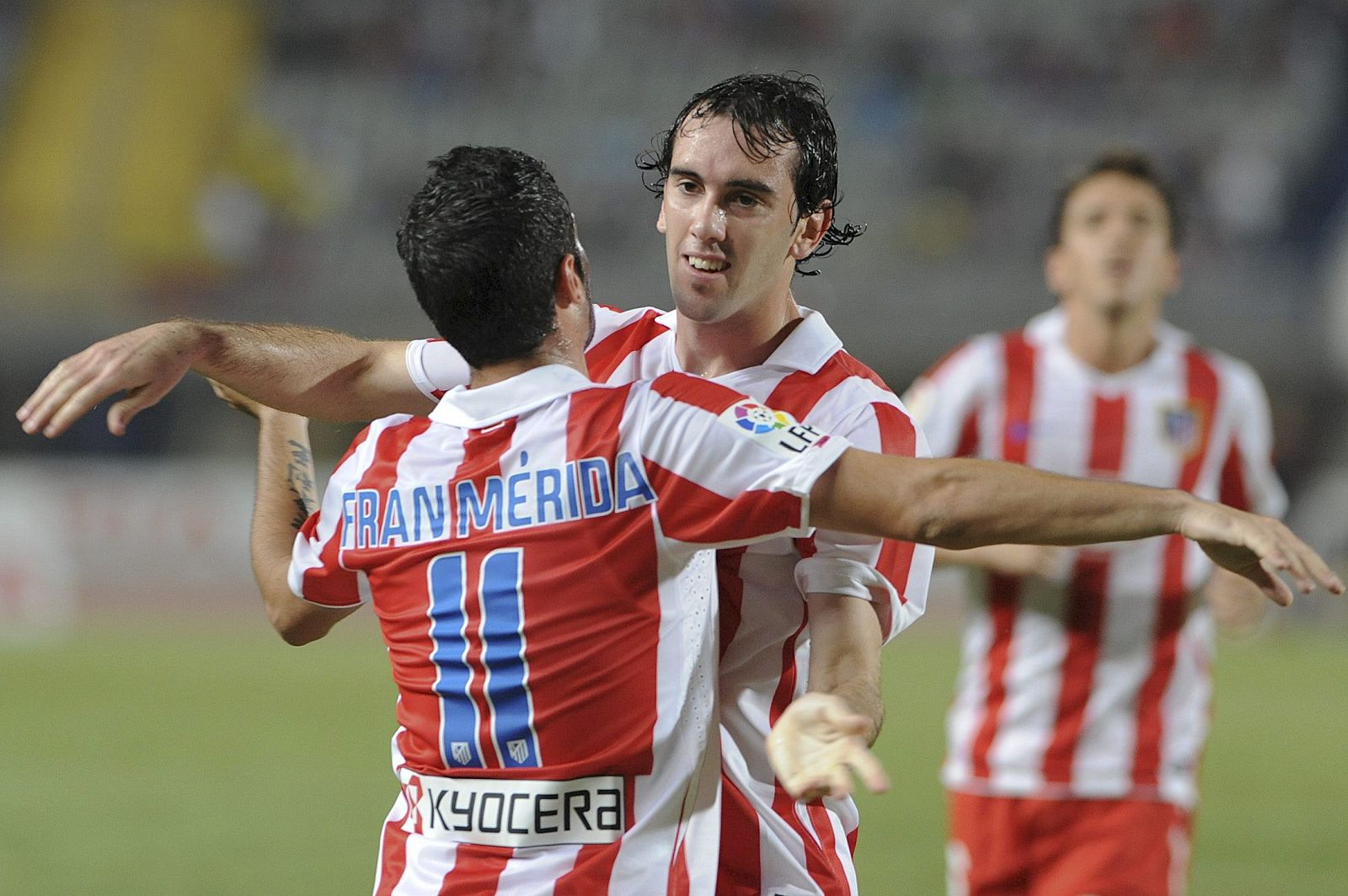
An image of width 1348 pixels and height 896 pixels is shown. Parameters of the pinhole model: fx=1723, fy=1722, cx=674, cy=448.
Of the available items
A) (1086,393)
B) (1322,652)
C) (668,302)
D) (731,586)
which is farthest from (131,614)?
(731,586)

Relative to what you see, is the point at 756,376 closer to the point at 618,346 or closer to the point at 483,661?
the point at 618,346

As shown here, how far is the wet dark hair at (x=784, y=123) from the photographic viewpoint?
3.00m

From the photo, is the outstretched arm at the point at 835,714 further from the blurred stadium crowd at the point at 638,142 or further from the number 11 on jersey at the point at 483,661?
the blurred stadium crowd at the point at 638,142

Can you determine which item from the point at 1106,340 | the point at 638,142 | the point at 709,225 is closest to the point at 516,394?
the point at 709,225

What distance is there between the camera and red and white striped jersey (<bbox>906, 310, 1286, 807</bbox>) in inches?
181

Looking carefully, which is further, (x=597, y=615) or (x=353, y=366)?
(x=353, y=366)

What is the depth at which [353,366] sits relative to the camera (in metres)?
3.38

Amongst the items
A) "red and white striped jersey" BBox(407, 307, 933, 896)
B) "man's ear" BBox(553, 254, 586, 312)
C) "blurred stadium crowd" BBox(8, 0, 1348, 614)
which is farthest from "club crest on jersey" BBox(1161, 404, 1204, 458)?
"blurred stadium crowd" BBox(8, 0, 1348, 614)

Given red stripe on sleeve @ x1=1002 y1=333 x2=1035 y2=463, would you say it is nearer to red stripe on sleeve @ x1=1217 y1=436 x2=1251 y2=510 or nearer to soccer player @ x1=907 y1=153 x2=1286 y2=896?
soccer player @ x1=907 y1=153 x2=1286 y2=896

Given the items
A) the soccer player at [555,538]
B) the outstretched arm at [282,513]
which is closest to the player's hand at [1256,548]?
the soccer player at [555,538]

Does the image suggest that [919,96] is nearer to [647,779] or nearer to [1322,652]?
[1322,652]

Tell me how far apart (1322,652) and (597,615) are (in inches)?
566

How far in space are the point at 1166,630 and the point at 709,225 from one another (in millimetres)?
2281

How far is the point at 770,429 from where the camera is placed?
2510 mm
